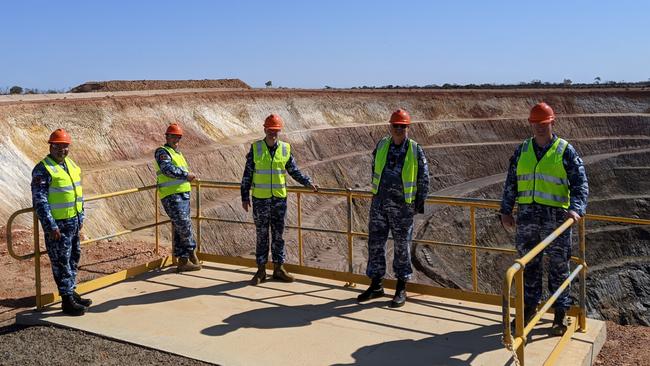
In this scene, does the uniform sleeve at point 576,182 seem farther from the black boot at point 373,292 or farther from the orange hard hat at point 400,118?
the black boot at point 373,292

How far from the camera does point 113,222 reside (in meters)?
19.2

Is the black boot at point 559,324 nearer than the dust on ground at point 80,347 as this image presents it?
No

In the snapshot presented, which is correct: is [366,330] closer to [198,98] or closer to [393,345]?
[393,345]

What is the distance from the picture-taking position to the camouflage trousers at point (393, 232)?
23.0 ft

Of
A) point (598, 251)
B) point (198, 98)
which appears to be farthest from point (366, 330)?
point (198, 98)

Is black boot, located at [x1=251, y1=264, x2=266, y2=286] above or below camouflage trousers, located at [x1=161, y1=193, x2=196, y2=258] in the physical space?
below

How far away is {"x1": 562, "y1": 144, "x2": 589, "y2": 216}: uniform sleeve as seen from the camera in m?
5.71

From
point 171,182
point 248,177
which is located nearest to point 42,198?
point 171,182

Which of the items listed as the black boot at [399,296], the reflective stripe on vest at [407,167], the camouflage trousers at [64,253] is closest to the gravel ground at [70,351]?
the camouflage trousers at [64,253]

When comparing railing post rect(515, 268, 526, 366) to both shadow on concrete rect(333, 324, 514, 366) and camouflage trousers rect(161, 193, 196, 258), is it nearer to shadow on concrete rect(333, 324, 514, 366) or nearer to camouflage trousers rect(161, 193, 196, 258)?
shadow on concrete rect(333, 324, 514, 366)

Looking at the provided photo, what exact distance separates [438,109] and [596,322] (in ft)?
134

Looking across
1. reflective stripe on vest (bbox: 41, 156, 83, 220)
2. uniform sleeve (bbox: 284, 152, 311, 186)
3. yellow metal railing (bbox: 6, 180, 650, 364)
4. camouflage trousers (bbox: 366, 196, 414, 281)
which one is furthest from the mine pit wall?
camouflage trousers (bbox: 366, 196, 414, 281)

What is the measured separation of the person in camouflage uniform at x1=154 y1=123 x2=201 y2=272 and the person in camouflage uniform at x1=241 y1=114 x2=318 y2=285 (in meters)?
1.03

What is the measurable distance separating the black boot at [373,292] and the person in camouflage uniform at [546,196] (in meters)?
1.92
